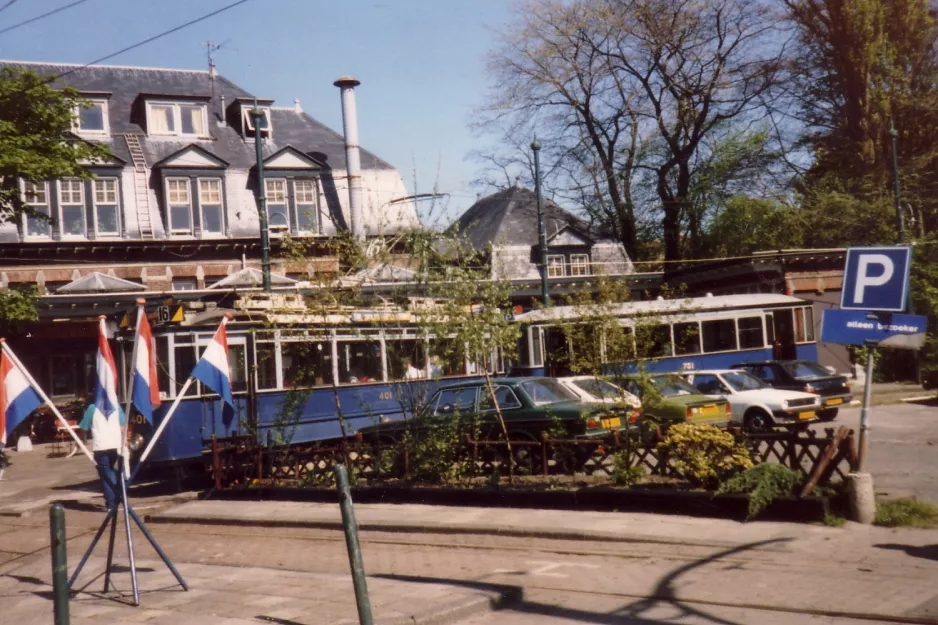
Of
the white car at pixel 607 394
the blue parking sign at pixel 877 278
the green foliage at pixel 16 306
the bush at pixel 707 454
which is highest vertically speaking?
the green foliage at pixel 16 306

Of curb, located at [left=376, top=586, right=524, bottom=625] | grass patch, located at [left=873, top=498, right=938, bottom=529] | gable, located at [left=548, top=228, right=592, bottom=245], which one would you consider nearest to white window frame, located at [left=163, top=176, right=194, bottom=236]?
gable, located at [left=548, top=228, right=592, bottom=245]

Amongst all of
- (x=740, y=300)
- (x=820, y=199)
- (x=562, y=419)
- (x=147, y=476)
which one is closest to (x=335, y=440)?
(x=147, y=476)

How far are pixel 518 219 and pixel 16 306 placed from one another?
82.8 ft

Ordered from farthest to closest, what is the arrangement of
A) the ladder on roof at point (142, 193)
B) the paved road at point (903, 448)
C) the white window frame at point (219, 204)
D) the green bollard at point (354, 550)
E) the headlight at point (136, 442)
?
the white window frame at point (219, 204)
the ladder on roof at point (142, 193)
the headlight at point (136, 442)
the paved road at point (903, 448)
the green bollard at point (354, 550)

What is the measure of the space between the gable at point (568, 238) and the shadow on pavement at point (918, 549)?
108ft

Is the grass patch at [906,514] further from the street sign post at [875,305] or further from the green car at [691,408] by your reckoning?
the green car at [691,408]

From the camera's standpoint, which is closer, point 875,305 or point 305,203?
point 875,305

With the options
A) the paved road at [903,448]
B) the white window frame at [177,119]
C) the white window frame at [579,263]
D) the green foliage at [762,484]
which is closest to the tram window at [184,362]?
the green foliage at [762,484]

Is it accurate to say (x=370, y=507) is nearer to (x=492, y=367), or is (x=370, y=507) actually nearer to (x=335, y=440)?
(x=335, y=440)

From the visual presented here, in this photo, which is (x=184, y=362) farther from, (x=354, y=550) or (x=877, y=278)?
→ (x=877, y=278)

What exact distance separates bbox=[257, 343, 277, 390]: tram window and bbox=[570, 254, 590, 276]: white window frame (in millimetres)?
24849

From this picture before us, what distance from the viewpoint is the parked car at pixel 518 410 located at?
13852 mm

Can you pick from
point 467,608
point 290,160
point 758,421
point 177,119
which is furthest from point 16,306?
point 467,608

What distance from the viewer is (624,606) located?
7406mm
